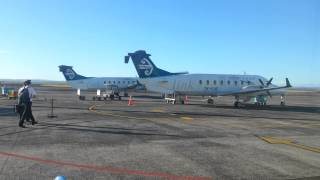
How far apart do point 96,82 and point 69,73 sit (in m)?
5.23

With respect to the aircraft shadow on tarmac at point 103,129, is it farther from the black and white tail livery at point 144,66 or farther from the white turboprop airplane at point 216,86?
the black and white tail livery at point 144,66

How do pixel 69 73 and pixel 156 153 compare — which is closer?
pixel 156 153

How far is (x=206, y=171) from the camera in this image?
9.41m

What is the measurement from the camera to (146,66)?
4091 cm

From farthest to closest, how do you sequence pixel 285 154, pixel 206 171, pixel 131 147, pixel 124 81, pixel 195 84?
pixel 124 81 → pixel 195 84 → pixel 131 147 → pixel 285 154 → pixel 206 171

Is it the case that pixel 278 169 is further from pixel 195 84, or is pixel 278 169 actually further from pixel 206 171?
pixel 195 84

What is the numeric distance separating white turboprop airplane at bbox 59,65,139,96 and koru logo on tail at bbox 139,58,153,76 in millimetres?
21634

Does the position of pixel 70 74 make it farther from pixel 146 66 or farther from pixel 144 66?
pixel 146 66

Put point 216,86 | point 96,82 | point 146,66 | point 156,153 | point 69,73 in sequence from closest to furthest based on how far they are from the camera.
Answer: point 156,153, point 216,86, point 146,66, point 96,82, point 69,73

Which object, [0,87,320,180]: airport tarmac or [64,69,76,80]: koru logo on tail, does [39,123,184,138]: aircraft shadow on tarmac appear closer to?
[0,87,320,180]: airport tarmac

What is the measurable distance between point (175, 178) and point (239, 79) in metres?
31.6

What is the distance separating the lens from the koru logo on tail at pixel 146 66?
40.7m

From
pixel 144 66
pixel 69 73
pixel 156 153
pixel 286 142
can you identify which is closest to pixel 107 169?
pixel 156 153

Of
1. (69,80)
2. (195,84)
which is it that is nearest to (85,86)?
(69,80)
